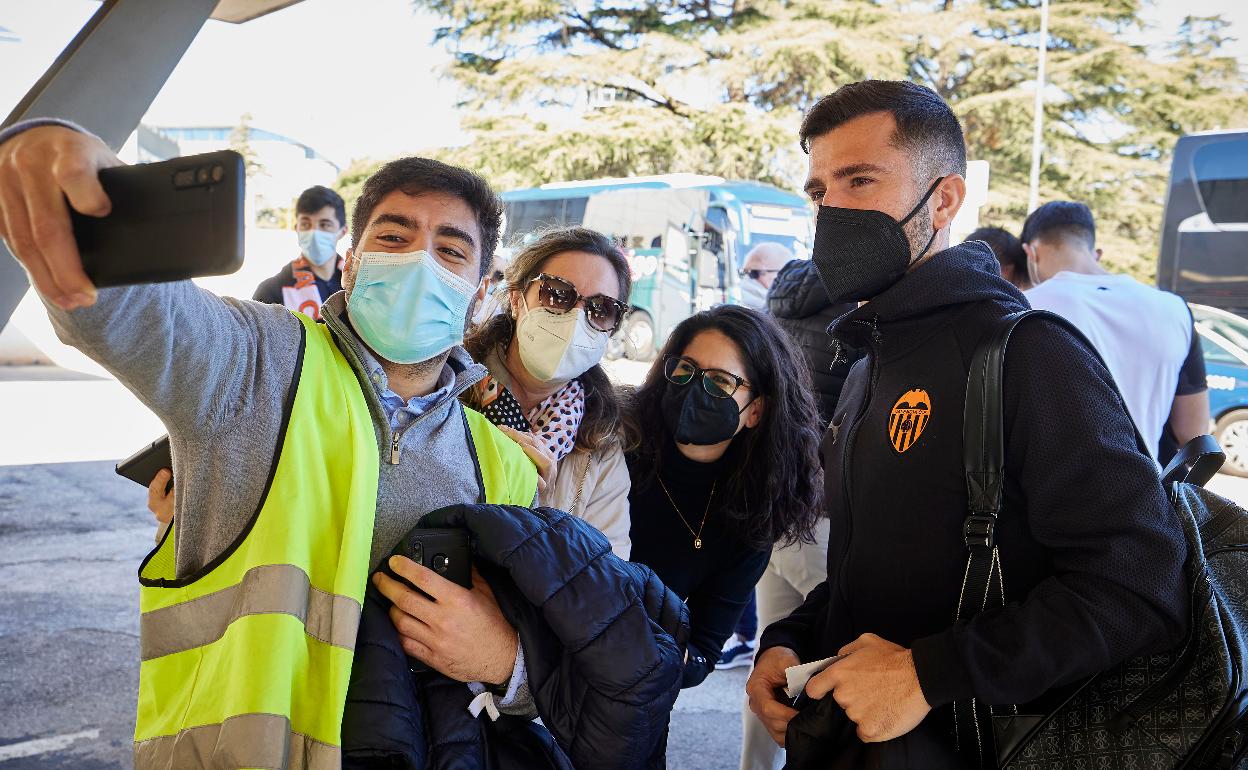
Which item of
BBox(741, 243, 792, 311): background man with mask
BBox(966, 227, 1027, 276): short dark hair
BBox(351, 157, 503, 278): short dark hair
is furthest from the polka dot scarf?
BBox(741, 243, 792, 311): background man with mask

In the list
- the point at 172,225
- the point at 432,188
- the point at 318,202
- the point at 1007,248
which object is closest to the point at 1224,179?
the point at 1007,248

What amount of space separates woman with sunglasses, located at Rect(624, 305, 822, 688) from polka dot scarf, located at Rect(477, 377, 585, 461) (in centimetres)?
19

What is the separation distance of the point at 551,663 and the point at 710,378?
4.15 ft

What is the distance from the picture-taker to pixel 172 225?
1089mm

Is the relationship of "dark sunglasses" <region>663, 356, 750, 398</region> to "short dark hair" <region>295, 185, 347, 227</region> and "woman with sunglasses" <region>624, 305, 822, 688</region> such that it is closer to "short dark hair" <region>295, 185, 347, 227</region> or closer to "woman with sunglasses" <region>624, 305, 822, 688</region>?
"woman with sunglasses" <region>624, 305, 822, 688</region>

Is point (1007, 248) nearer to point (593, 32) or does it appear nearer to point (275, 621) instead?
point (275, 621)

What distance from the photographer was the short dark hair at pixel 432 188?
210 centimetres

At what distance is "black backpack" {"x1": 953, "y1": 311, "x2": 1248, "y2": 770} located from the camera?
147 cm

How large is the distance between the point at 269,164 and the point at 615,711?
33480mm

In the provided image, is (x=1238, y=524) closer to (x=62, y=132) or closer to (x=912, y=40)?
(x=62, y=132)

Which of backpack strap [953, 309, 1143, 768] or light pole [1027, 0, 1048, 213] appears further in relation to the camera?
light pole [1027, 0, 1048, 213]

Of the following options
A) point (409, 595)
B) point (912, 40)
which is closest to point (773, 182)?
point (912, 40)

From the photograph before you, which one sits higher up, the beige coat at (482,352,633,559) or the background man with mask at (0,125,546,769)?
the background man with mask at (0,125,546,769)

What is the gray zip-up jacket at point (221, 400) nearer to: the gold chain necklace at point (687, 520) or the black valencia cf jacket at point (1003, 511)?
the black valencia cf jacket at point (1003, 511)
